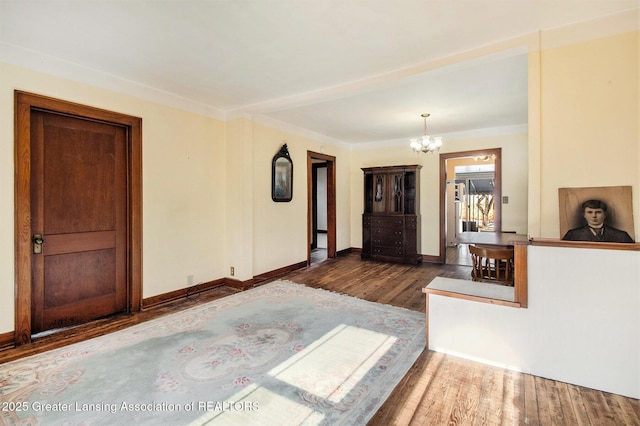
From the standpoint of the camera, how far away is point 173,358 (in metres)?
2.49

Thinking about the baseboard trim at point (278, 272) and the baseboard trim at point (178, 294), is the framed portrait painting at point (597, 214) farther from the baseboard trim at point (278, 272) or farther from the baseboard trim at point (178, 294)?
the baseboard trim at point (178, 294)

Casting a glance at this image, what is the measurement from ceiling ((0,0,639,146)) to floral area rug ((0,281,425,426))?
254 centimetres

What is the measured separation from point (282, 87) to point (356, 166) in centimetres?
391

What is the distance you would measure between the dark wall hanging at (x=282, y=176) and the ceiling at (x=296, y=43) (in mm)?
1061

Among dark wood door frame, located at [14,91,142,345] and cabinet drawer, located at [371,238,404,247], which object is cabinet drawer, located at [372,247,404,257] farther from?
dark wood door frame, located at [14,91,142,345]

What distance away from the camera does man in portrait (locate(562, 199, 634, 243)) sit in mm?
2082

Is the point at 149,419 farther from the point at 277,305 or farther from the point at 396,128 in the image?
the point at 396,128

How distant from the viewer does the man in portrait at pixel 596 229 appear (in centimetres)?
208

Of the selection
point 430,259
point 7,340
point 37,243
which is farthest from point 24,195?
point 430,259

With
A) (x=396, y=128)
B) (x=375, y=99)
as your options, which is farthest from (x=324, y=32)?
(x=396, y=128)

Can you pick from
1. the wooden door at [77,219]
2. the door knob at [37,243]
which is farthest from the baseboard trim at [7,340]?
the door knob at [37,243]

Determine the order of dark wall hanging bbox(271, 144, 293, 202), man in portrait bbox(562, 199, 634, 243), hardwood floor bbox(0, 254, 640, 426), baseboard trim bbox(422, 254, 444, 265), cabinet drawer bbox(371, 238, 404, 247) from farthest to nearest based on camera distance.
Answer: cabinet drawer bbox(371, 238, 404, 247) → baseboard trim bbox(422, 254, 444, 265) → dark wall hanging bbox(271, 144, 293, 202) → man in portrait bbox(562, 199, 634, 243) → hardwood floor bbox(0, 254, 640, 426)

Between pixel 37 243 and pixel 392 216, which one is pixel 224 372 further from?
pixel 392 216

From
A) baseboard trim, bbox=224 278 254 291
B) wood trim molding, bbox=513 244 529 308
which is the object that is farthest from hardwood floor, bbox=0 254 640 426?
baseboard trim, bbox=224 278 254 291
